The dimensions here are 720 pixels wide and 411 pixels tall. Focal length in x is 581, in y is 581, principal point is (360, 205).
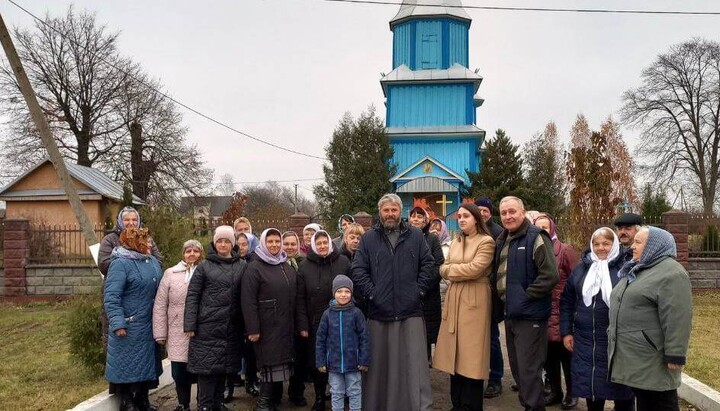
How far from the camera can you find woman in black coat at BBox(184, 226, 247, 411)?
4.87 metres

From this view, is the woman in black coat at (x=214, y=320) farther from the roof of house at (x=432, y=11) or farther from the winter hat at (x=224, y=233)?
the roof of house at (x=432, y=11)

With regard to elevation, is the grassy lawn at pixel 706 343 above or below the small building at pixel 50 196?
below

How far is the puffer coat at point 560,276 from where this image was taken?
5.09 m

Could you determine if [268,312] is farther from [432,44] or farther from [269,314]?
[432,44]

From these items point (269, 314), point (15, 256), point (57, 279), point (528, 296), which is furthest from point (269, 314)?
point (15, 256)

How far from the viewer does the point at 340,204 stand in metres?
25.0

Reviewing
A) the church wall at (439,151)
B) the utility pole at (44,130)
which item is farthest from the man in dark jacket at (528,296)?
the church wall at (439,151)

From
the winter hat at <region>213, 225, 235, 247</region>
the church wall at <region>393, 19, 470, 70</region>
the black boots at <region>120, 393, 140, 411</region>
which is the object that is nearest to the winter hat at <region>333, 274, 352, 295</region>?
the winter hat at <region>213, 225, 235, 247</region>

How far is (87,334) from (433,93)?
23.6m

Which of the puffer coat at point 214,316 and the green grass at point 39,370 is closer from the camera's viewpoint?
the puffer coat at point 214,316

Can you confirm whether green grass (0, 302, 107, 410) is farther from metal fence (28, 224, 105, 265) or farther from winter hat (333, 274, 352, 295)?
winter hat (333, 274, 352, 295)

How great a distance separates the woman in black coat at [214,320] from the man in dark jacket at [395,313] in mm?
1108

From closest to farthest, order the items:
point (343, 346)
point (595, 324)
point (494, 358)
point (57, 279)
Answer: point (595, 324) → point (343, 346) → point (494, 358) → point (57, 279)

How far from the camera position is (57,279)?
13.5 meters
